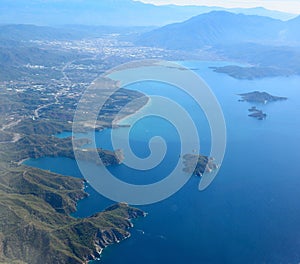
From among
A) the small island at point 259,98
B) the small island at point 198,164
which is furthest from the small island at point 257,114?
the small island at point 198,164

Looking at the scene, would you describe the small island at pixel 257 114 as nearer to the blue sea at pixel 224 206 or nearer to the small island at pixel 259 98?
the blue sea at pixel 224 206

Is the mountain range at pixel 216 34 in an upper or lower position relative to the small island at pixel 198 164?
upper

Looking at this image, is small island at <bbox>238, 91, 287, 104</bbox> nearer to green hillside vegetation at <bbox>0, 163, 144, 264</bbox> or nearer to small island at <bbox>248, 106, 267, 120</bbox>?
small island at <bbox>248, 106, 267, 120</bbox>

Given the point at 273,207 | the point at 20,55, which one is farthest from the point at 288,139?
the point at 20,55

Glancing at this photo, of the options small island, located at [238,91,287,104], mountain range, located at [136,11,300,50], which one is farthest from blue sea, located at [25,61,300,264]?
mountain range, located at [136,11,300,50]

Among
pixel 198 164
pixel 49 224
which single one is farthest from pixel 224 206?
pixel 49 224

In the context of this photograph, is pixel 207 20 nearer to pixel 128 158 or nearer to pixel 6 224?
pixel 128 158

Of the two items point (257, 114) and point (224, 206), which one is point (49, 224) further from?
point (257, 114)
